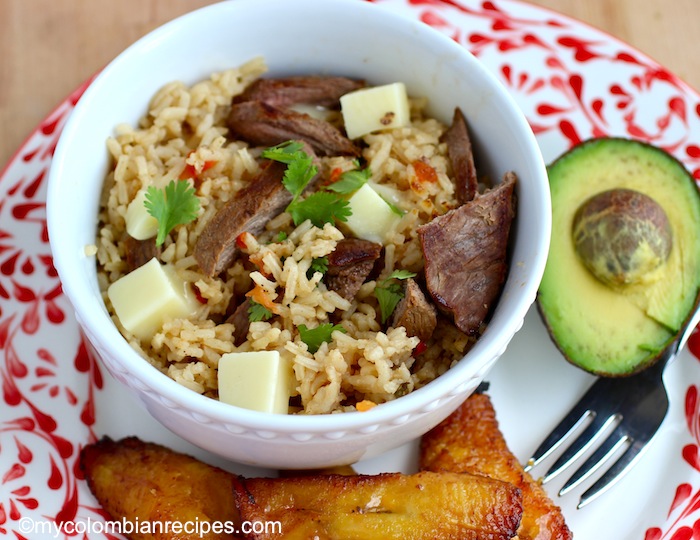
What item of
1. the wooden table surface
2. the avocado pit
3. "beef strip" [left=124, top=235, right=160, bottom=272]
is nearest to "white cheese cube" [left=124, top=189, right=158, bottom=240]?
"beef strip" [left=124, top=235, right=160, bottom=272]

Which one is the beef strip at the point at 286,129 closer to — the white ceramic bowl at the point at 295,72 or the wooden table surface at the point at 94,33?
the white ceramic bowl at the point at 295,72

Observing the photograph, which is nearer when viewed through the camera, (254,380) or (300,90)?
(254,380)

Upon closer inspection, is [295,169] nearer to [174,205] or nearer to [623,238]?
[174,205]

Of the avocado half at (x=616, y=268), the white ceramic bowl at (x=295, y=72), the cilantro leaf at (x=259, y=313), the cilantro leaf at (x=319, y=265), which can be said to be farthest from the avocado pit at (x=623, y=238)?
the cilantro leaf at (x=259, y=313)

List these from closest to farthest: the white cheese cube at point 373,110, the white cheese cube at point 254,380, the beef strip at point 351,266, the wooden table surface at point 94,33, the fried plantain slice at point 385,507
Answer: the white cheese cube at point 254,380, the fried plantain slice at point 385,507, the beef strip at point 351,266, the white cheese cube at point 373,110, the wooden table surface at point 94,33

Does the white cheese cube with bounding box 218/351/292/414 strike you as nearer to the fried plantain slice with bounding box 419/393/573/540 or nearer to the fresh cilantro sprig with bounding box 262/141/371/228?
the fresh cilantro sprig with bounding box 262/141/371/228

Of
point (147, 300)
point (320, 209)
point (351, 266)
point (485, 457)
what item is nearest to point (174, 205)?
point (147, 300)
